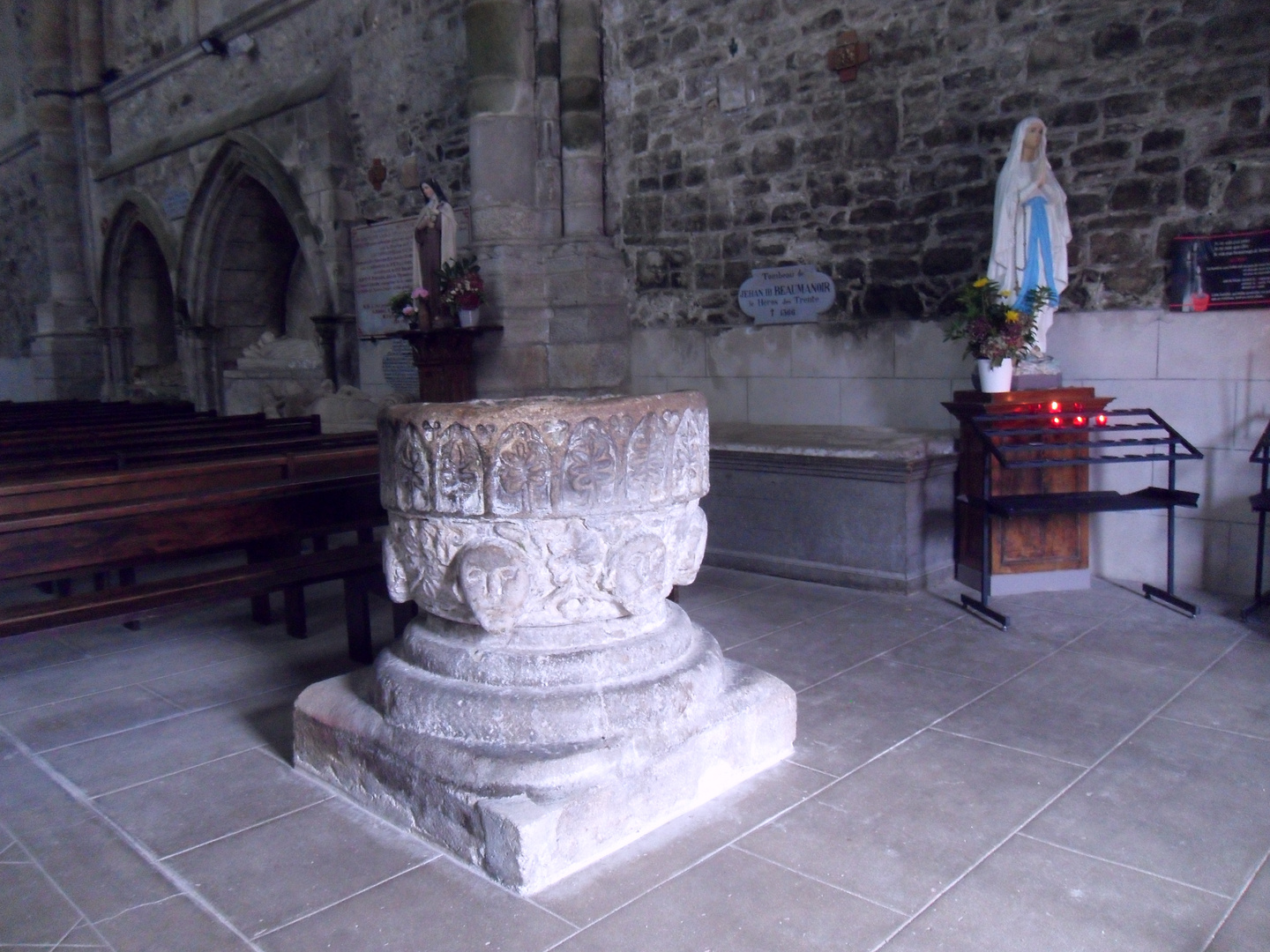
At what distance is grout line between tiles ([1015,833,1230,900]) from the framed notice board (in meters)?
2.89

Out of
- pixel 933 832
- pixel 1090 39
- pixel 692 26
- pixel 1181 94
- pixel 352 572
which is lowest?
pixel 933 832

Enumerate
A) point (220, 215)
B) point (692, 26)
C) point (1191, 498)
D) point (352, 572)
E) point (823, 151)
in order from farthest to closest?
point (220, 215)
point (692, 26)
point (823, 151)
point (1191, 498)
point (352, 572)

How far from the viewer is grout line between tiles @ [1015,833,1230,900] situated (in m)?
1.90

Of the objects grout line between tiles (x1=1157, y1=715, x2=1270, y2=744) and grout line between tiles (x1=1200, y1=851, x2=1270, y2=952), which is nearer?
grout line between tiles (x1=1200, y1=851, x2=1270, y2=952)

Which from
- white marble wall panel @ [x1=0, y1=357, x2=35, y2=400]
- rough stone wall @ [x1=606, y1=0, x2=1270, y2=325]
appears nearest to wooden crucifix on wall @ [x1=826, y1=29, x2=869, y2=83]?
rough stone wall @ [x1=606, y1=0, x2=1270, y2=325]

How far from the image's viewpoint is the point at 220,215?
9805 mm

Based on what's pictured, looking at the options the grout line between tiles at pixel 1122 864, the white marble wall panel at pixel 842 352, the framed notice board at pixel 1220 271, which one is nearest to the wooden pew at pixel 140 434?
the white marble wall panel at pixel 842 352

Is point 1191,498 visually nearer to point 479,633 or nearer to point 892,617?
point 892,617

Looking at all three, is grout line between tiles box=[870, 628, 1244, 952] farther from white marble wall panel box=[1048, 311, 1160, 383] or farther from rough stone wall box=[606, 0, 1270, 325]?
rough stone wall box=[606, 0, 1270, 325]

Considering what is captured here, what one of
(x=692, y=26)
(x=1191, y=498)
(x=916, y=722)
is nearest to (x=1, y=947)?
(x=916, y=722)

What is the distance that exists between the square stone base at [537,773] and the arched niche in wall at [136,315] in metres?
10.2

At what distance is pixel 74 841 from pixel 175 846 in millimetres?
241

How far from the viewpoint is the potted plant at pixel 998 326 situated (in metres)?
4.15

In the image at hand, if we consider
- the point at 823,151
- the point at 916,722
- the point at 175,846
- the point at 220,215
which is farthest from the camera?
the point at 220,215
